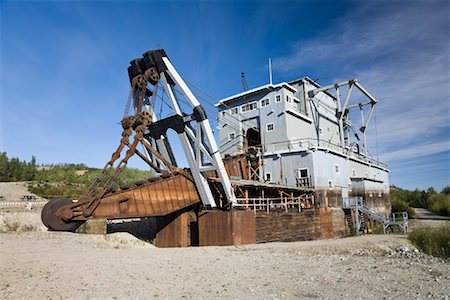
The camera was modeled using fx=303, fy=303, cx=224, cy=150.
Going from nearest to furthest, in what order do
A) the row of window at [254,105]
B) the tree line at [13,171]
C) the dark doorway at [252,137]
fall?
1. the row of window at [254,105]
2. the dark doorway at [252,137]
3. the tree line at [13,171]

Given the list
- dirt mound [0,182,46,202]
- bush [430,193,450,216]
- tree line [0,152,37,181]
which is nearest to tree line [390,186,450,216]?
bush [430,193,450,216]

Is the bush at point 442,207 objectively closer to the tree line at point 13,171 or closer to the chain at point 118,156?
the chain at point 118,156

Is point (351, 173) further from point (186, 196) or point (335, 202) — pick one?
point (186, 196)

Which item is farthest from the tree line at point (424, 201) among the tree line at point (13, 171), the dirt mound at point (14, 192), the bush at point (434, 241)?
the tree line at point (13, 171)

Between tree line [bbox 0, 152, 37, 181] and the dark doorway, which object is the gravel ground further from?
tree line [bbox 0, 152, 37, 181]

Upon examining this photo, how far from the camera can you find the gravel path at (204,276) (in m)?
6.23

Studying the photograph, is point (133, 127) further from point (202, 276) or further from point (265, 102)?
point (265, 102)

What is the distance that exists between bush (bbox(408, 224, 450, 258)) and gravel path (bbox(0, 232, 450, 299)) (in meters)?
2.05

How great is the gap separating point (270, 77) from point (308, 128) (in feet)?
21.2

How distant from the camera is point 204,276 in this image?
25.8 ft

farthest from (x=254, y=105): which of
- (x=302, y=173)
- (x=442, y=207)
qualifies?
(x=442, y=207)

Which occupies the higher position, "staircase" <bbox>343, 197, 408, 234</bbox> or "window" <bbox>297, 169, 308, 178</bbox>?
"window" <bbox>297, 169, 308, 178</bbox>

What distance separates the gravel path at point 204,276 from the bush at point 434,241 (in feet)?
6.72

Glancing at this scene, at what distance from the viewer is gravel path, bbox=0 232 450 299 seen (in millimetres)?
6234
